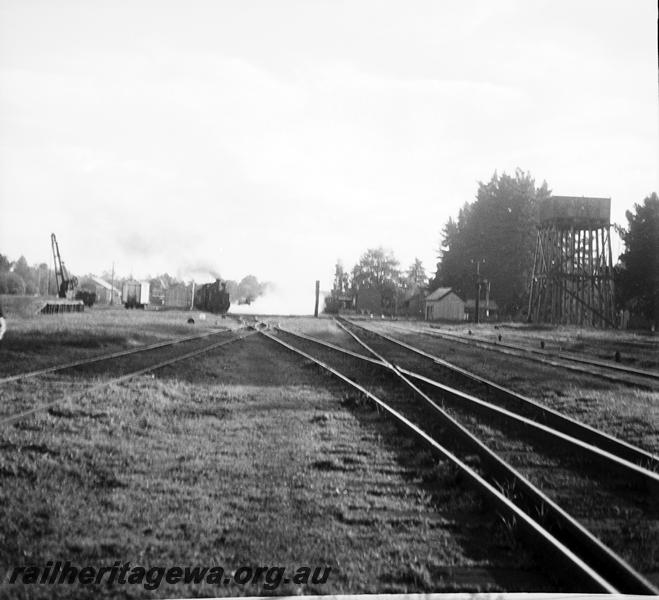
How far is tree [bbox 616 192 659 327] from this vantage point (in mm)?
42000

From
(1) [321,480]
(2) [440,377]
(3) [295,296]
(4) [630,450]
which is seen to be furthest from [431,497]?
(3) [295,296]

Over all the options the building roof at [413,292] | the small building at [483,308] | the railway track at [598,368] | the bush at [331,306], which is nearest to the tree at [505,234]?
the small building at [483,308]

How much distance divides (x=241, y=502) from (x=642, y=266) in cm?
4352

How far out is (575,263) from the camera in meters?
48.6

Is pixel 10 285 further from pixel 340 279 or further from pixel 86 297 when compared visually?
pixel 340 279

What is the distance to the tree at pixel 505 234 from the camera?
6538 centimetres

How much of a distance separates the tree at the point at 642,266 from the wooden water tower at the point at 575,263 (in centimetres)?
118

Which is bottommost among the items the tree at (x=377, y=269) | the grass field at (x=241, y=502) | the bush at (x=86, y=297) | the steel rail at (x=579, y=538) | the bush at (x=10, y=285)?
the grass field at (x=241, y=502)

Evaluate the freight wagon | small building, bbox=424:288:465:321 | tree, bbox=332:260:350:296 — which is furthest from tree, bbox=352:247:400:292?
the freight wagon

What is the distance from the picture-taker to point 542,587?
10.4 feet

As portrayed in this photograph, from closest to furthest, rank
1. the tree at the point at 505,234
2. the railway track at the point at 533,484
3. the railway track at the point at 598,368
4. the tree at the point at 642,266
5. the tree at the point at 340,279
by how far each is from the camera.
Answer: the railway track at the point at 533,484 < the railway track at the point at 598,368 < the tree at the point at 642,266 < the tree at the point at 505,234 < the tree at the point at 340,279

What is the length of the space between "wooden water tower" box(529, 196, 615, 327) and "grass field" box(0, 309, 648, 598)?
1562 inches

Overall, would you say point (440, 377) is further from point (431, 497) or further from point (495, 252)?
point (495, 252)

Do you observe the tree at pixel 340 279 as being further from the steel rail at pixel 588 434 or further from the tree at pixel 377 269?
the steel rail at pixel 588 434
